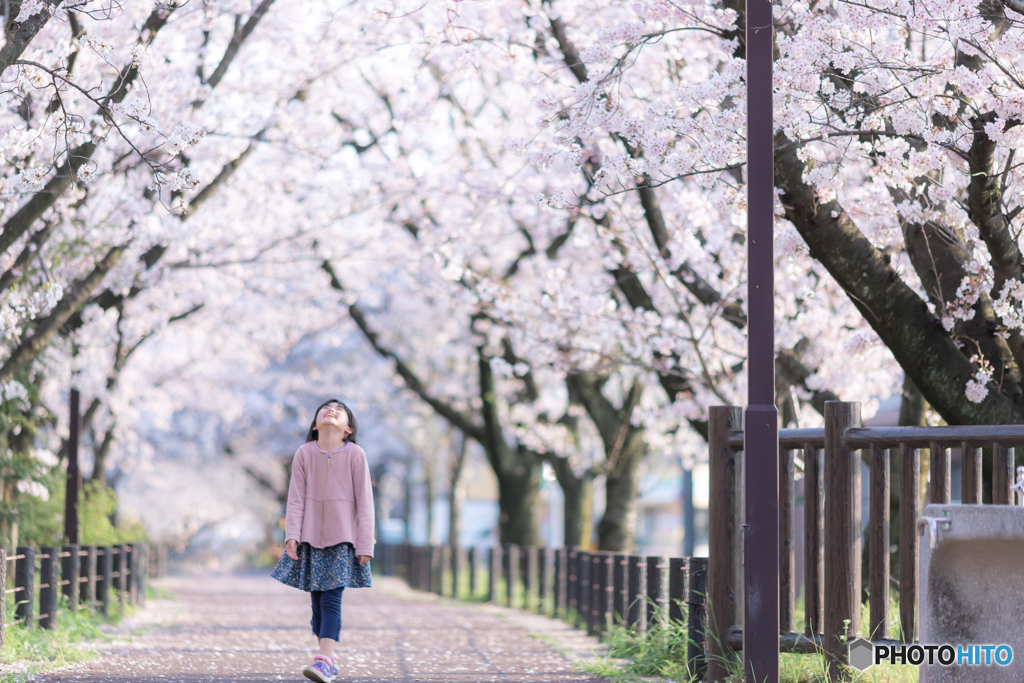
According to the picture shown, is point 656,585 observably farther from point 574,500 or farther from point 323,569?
point 574,500

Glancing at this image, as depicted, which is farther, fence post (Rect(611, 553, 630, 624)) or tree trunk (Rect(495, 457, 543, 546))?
tree trunk (Rect(495, 457, 543, 546))

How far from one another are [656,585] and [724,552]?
2445 mm

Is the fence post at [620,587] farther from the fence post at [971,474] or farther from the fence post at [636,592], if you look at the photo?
the fence post at [971,474]

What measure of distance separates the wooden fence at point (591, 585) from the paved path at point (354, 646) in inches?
14.0

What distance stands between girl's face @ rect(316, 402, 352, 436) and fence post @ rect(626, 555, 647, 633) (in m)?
3.70

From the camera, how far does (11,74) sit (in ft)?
27.5

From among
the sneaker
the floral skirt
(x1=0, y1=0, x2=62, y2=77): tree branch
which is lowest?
the sneaker

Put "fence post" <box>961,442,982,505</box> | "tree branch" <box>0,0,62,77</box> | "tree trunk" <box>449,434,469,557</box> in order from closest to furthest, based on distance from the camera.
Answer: "fence post" <box>961,442,982,505</box>, "tree branch" <box>0,0,62,77</box>, "tree trunk" <box>449,434,469,557</box>

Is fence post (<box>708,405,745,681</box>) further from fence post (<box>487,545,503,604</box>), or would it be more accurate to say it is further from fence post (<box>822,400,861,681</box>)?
fence post (<box>487,545,503,604</box>)

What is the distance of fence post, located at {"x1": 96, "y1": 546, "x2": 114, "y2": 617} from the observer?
12.6 meters

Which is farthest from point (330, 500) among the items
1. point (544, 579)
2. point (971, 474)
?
point (544, 579)

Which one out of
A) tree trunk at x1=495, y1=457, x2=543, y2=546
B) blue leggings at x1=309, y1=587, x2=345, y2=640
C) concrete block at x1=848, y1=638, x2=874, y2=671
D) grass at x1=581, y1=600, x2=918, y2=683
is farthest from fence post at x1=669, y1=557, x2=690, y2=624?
tree trunk at x1=495, y1=457, x2=543, y2=546

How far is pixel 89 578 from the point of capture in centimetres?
1198

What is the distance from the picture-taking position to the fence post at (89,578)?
471 inches
